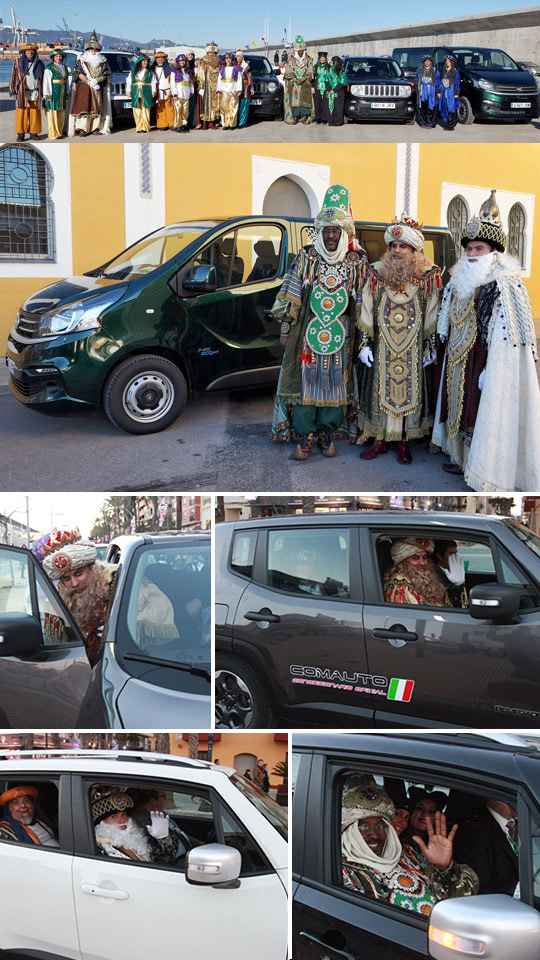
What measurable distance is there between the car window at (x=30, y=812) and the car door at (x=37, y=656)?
0.67ft

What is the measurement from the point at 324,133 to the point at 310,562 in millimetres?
9417

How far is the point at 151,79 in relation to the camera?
11000mm

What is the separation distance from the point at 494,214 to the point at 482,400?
39.7 inches

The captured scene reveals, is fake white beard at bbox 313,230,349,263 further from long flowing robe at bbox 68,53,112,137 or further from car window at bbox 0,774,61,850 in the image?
long flowing robe at bbox 68,53,112,137

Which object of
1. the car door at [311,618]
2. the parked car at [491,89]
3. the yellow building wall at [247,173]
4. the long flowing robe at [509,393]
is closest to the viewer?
the car door at [311,618]

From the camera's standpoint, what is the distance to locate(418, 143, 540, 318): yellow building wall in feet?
34.4

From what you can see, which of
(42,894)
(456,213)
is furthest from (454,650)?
(456,213)

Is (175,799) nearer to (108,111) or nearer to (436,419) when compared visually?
(436,419)

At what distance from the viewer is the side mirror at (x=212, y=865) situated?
2621 millimetres

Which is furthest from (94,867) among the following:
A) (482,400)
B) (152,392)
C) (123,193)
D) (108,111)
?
(108,111)

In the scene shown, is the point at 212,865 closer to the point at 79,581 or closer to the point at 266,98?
the point at 79,581

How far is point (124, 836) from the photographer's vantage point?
2.93 metres

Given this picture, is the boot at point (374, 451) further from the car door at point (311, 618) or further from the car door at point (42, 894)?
the car door at point (42, 894)

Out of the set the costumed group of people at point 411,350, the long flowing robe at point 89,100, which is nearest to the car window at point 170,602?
the costumed group of people at point 411,350
